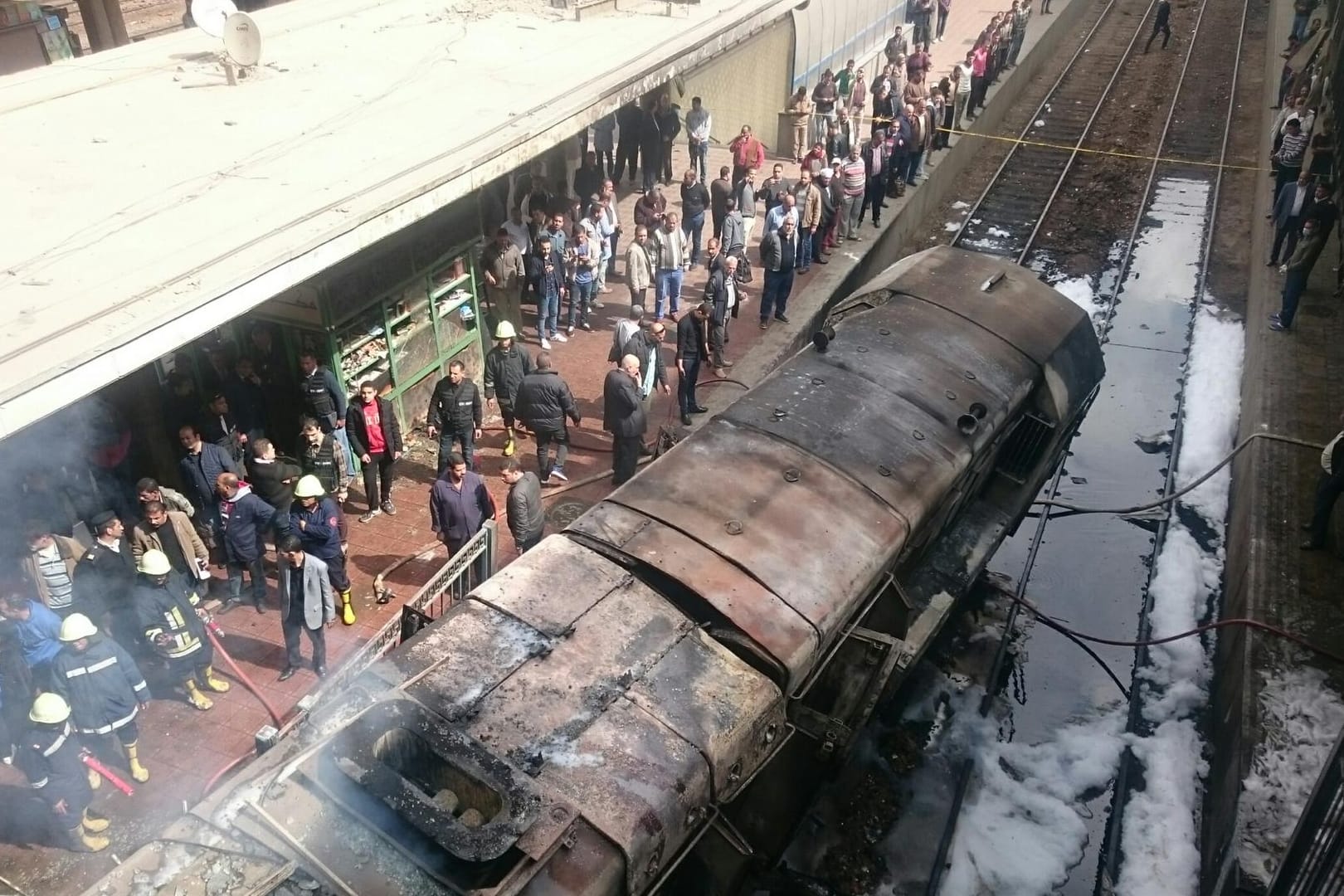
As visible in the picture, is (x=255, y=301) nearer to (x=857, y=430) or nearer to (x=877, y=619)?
(x=857, y=430)

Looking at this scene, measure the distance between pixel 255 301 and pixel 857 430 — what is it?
420cm

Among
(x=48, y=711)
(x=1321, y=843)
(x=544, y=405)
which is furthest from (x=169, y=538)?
(x=1321, y=843)

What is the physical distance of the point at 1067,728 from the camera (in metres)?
8.04

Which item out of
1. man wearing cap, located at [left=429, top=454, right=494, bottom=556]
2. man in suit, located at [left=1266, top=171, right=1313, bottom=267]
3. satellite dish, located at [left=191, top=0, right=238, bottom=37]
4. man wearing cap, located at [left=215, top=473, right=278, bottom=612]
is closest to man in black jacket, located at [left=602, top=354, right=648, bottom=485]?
man wearing cap, located at [left=429, top=454, right=494, bottom=556]

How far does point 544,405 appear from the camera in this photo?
946cm

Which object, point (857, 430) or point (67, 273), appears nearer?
point (67, 273)

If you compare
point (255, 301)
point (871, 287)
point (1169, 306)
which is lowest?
point (1169, 306)

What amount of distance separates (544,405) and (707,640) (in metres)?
4.58

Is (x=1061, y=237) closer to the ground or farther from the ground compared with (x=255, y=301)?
closer to the ground

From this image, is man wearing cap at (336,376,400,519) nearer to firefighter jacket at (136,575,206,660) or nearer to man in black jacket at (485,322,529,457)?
man in black jacket at (485,322,529,457)

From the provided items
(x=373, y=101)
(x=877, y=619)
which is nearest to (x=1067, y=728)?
(x=877, y=619)

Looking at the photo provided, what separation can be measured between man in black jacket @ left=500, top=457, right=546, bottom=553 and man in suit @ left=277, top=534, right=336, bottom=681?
1.46 meters

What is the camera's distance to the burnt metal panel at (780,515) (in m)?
5.76

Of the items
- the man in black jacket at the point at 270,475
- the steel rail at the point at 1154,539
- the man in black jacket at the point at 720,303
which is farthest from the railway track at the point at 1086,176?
the man in black jacket at the point at 270,475
